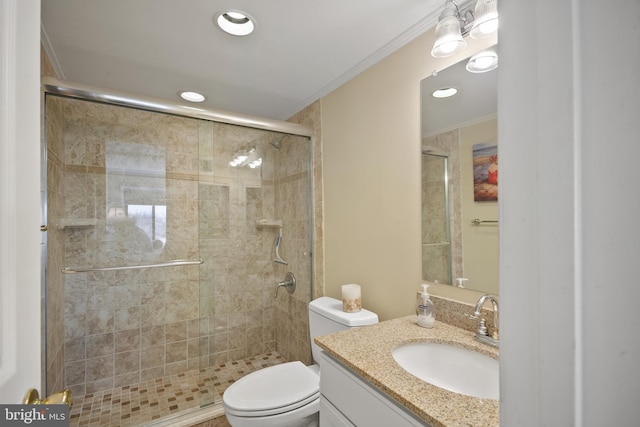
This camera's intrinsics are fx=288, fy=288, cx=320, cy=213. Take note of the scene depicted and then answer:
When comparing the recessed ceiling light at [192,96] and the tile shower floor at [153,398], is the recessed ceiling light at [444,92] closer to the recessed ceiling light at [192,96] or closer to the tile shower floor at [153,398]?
the recessed ceiling light at [192,96]

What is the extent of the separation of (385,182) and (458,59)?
665 mm

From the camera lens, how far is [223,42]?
62.2 inches

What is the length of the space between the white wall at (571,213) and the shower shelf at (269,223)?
2.19 metres

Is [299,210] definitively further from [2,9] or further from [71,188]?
[2,9]

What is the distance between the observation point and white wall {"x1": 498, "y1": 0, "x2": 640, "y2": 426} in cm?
23

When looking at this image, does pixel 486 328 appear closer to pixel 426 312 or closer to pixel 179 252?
pixel 426 312

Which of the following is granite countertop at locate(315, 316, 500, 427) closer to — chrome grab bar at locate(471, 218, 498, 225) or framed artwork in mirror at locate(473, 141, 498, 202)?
chrome grab bar at locate(471, 218, 498, 225)

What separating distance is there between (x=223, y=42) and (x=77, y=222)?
163 cm

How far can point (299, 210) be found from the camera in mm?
2350

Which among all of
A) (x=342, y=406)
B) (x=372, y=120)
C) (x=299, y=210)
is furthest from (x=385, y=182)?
(x=342, y=406)

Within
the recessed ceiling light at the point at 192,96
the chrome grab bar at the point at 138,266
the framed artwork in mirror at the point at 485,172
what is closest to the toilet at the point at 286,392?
the framed artwork in mirror at the point at 485,172

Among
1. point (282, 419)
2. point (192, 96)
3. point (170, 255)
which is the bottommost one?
point (282, 419)

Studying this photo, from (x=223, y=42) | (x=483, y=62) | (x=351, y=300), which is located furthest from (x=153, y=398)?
(x=483, y=62)

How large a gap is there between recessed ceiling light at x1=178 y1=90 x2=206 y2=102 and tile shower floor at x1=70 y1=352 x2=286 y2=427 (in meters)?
2.10
